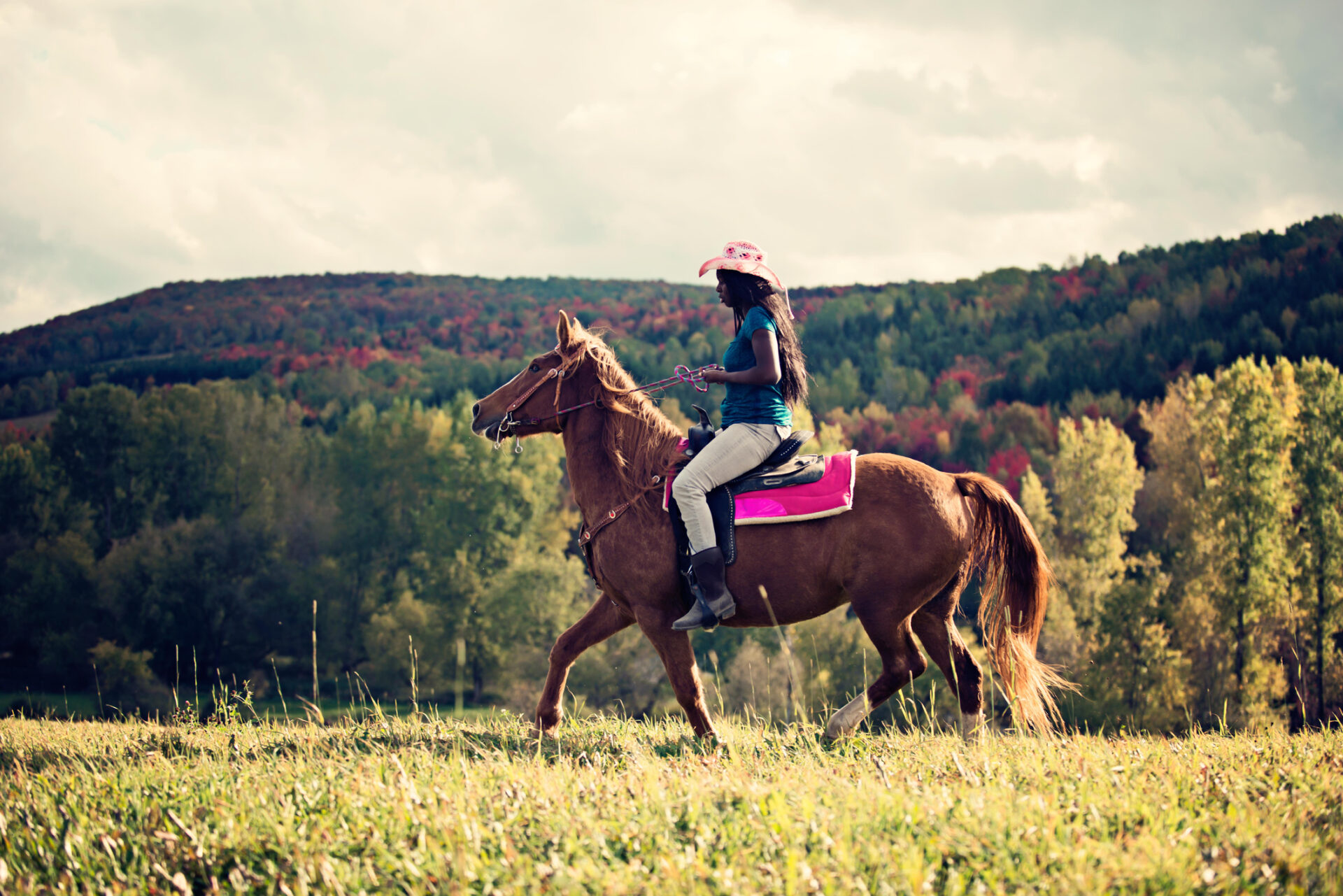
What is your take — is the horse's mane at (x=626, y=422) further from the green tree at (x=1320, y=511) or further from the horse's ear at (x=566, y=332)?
the green tree at (x=1320, y=511)

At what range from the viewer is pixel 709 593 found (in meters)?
5.64

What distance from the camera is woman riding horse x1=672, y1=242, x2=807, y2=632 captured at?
18.5ft

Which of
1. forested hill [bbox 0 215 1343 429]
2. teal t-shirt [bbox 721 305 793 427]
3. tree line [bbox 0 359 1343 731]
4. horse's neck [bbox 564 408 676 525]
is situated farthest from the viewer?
forested hill [bbox 0 215 1343 429]

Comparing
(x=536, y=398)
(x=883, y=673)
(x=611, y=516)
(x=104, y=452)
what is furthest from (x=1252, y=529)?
(x=104, y=452)

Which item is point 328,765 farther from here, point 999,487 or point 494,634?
point 494,634

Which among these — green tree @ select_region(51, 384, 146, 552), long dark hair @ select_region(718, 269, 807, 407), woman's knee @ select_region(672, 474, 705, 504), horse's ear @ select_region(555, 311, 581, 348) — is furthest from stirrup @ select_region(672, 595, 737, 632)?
green tree @ select_region(51, 384, 146, 552)

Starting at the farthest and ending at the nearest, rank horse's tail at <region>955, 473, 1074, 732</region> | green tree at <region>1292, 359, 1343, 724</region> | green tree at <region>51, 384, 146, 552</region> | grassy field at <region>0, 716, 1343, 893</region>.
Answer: green tree at <region>51, 384, 146, 552</region> → green tree at <region>1292, 359, 1343, 724</region> → horse's tail at <region>955, 473, 1074, 732</region> → grassy field at <region>0, 716, 1343, 893</region>

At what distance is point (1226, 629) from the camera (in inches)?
1121

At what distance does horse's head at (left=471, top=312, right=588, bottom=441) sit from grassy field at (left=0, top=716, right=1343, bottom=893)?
2.49 metres

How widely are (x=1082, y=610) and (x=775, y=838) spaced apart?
1457 inches

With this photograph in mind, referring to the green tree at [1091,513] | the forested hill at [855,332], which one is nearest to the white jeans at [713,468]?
the green tree at [1091,513]

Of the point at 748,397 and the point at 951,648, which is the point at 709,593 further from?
the point at 951,648

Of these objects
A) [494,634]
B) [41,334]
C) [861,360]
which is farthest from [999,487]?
[41,334]

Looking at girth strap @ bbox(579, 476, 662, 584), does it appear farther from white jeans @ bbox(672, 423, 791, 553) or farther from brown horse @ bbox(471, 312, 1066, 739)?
white jeans @ bbox(672, 423, 791, 553)
